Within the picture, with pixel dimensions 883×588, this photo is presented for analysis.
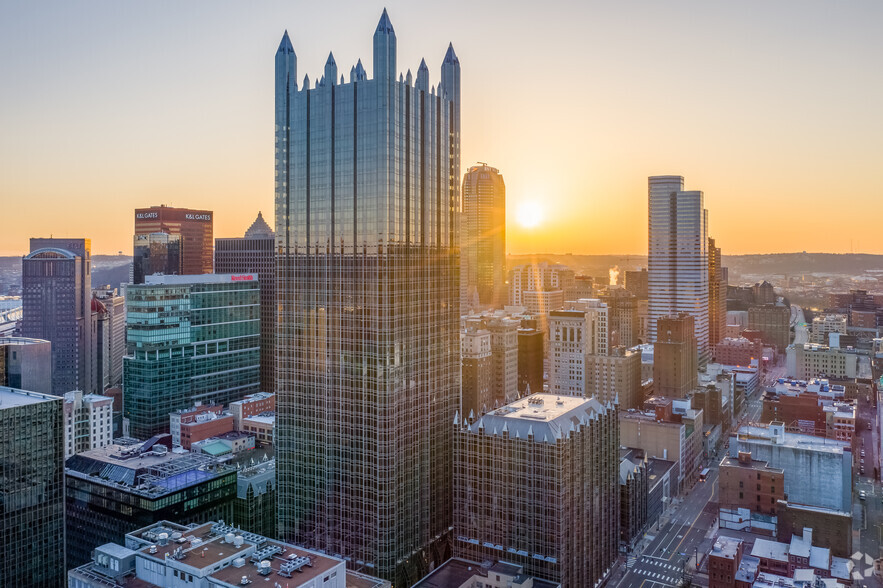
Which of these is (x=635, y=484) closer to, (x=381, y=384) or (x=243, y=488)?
(x=381, y=384)

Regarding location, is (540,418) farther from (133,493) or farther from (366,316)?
(133,493)

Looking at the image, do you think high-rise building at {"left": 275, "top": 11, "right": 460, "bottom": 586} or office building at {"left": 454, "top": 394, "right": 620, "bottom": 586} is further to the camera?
high-rise building at {"left": 275, "top": 11, "right": 460, "bottom": 586}

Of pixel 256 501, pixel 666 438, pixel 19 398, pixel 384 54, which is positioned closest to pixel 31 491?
pixel 19 398

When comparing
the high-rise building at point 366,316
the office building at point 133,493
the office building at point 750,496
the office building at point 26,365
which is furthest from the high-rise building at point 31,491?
the office building at point 750,496

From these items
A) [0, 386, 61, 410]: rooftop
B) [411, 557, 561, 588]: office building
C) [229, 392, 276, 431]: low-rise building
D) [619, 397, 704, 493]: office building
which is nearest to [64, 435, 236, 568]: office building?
[0, 386, 61, 410]: rooftop

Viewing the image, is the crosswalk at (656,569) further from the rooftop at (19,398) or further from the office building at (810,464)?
the rooftop at (19,398)

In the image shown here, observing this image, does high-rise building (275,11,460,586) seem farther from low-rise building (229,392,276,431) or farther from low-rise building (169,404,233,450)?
low-rise building (229,392,276,431)
